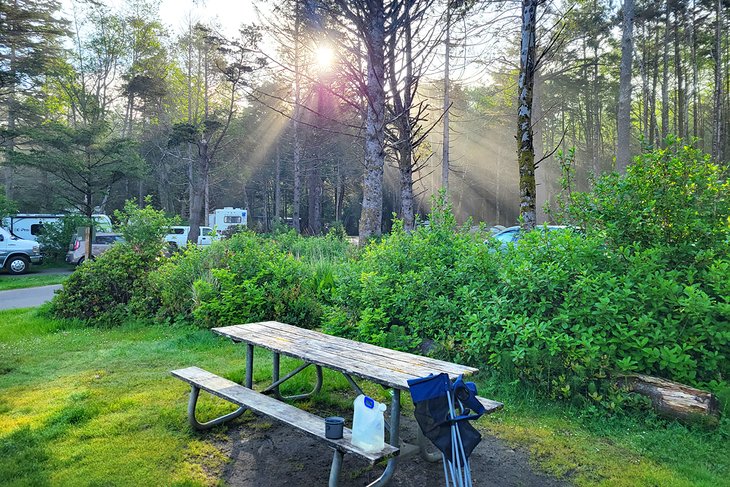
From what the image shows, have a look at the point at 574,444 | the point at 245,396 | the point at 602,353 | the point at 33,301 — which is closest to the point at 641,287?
the point at 602,353

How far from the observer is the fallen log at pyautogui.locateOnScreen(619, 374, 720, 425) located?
3471mm

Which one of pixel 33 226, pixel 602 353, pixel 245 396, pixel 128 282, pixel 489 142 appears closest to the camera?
pixel 245 396

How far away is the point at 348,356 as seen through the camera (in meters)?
3.33

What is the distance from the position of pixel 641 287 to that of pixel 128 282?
7.73 metres

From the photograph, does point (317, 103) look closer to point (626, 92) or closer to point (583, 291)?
point (626, 92)

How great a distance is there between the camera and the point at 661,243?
14.5 feet

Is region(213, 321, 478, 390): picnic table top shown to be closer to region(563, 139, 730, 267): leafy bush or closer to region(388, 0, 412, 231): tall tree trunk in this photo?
region(563, 139, 730, 267): leafy bush

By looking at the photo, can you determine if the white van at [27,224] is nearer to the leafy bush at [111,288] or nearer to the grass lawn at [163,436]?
the leafy bush at [111,288]

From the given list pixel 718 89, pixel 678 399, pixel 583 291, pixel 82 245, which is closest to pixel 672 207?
pixel 583 291

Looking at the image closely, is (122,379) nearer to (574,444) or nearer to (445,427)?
(445,427)

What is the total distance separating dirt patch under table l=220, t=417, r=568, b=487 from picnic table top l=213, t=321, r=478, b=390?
0.70 meters

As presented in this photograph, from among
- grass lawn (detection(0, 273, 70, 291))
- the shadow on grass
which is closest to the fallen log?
the shadow on grass

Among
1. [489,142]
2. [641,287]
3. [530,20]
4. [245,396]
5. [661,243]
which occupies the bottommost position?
[245,396]

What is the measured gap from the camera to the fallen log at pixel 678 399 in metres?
3.47
